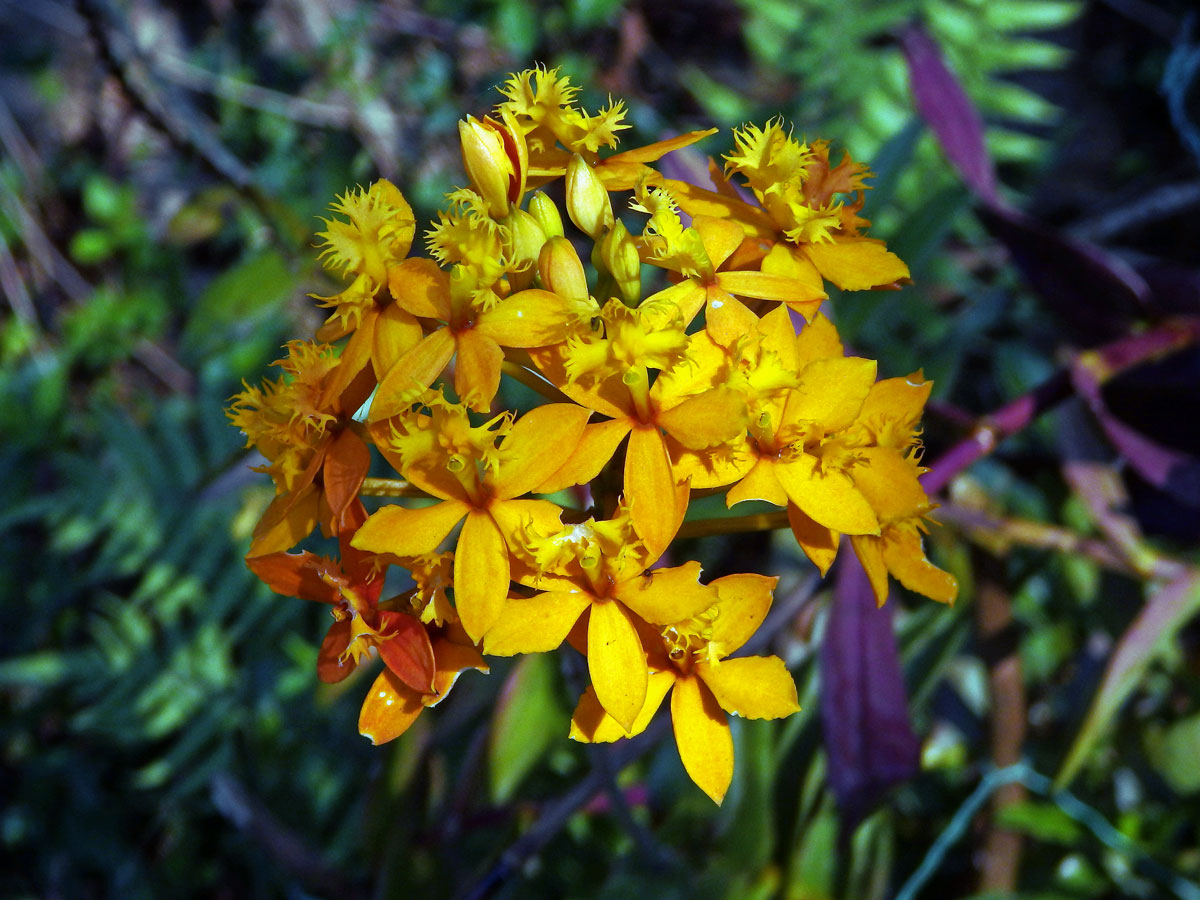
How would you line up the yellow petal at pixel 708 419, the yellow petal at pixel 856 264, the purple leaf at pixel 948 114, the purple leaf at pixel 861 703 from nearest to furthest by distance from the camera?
the yellow petal at pixel 708 419 → the yellow petal at pixel 856 264 → the purple leaf at pixel 861 703 → the purple leaf at pixel 948 114

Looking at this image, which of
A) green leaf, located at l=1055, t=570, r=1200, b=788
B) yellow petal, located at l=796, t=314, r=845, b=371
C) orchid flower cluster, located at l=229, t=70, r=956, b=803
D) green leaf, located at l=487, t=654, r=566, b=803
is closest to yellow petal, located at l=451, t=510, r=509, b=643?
orchid flower cluster, located at l=229, t=70, r=956, b=803

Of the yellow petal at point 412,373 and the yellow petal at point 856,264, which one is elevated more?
the yellow petal at point 856,264

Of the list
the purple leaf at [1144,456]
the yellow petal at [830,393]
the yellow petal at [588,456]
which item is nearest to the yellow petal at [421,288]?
the yellow petal at [588,456]

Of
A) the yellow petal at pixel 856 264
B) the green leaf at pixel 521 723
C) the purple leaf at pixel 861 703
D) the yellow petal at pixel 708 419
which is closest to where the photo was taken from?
the yellow petal at pixel 708 419

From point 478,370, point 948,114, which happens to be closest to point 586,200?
point 478,370

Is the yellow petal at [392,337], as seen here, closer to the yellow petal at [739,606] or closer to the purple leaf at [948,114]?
the yellow petal at [739,606]

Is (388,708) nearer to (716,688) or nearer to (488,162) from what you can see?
(716,688)

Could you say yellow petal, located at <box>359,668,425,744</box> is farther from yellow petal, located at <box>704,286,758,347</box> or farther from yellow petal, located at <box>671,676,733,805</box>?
yellow petal, located at <box>704,286,758,347</box>
